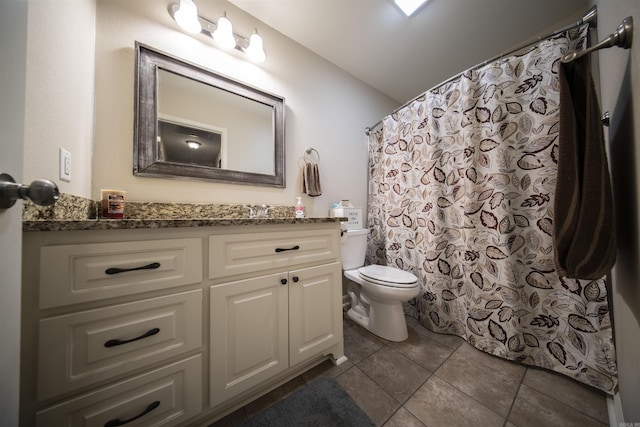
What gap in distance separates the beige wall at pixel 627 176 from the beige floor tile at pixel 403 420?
622mm

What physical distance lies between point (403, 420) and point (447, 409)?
0.70 feet

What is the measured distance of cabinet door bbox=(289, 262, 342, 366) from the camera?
37.4 inches

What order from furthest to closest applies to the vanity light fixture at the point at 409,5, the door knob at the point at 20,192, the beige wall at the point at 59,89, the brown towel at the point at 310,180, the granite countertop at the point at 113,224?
the brown towel at the point at 310,180, the vanity light fixture at the point at 409,5, the beige wall at the point at 59,89, the granite countertop at the point at 113,224, the door knob at the point at 20,192

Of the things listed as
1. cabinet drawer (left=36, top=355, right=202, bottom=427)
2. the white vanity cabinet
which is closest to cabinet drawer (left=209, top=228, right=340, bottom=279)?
the white vanity cabinet

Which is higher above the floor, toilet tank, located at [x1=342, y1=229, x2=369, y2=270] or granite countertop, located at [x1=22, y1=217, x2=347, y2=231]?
granite countertop, located at [x1=22, y1=217, x2=347, y2=231]

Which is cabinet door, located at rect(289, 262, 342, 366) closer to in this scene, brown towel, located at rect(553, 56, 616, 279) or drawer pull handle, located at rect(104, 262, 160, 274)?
drawer pull handle, located at rect(104, 262, 160, 274)

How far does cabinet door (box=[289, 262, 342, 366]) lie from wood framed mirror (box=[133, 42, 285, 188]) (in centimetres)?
75

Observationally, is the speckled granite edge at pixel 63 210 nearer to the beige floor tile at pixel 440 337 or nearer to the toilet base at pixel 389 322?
the toilet base at pixel 389 322

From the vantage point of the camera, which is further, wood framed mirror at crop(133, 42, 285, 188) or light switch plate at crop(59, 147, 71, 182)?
wood framed mirror at crop(133, 42, 285, 188)

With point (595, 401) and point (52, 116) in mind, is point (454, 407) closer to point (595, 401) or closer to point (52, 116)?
→ point (595, 401)

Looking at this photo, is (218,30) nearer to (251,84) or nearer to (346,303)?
(251,84)

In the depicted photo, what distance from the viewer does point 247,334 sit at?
2.71ft

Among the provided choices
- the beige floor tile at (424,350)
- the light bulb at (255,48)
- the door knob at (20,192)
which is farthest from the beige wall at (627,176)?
the light bulb at (255,48)

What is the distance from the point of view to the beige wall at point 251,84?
3.22ft
